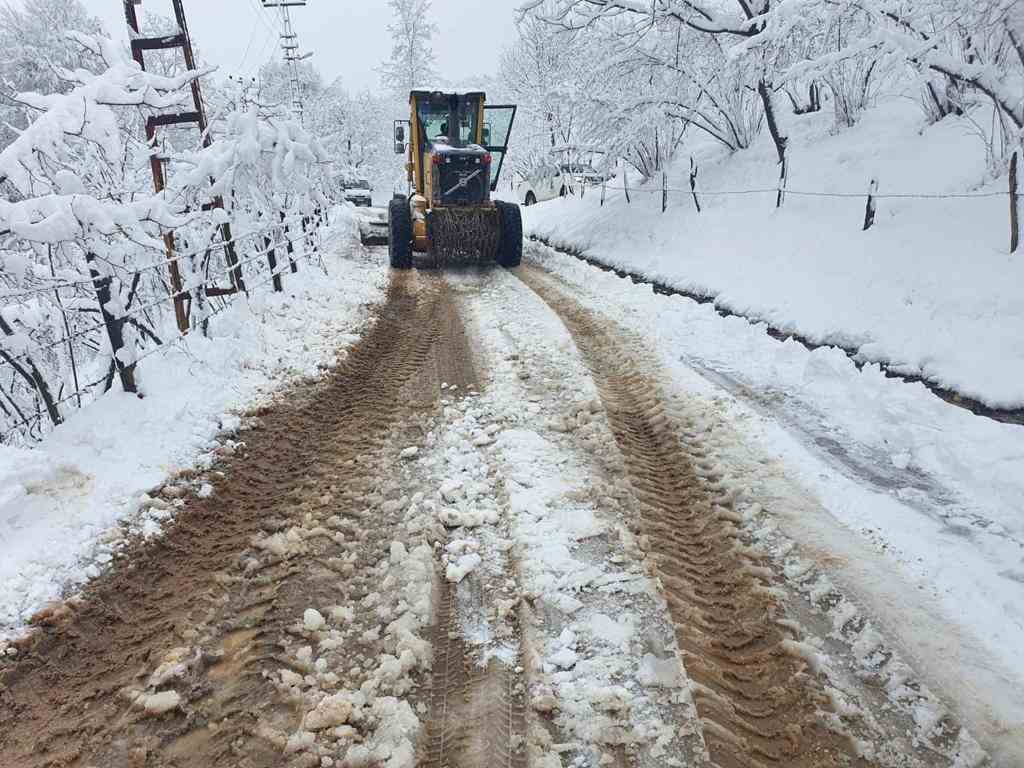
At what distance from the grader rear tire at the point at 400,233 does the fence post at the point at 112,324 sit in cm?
732

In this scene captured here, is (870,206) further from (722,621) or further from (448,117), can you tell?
(448,117)

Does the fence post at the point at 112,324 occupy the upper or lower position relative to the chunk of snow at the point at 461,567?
upper

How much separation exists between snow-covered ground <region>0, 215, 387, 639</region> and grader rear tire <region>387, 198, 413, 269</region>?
15.1 feet

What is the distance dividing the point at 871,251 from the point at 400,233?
25.7ft

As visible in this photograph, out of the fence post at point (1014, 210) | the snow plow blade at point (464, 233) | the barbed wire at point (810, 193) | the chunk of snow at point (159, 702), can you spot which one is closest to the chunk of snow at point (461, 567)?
the chunk of snow at point (159, 702)

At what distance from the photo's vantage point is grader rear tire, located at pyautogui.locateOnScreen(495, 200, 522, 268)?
38.1 ft

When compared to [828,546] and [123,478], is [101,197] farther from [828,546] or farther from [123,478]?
[828,546]

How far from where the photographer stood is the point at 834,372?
527cm

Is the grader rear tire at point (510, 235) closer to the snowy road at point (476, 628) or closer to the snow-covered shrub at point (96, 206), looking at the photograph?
the snow-covered shrub at point (96, 206)

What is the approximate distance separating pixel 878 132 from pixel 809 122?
A: 88.2 inches

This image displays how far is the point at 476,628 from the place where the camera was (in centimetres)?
258

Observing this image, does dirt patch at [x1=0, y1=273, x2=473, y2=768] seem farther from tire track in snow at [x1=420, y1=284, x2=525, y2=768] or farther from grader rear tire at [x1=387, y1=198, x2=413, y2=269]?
grader rear tire at [x1=387, y1=198, x2=413, y2=269]

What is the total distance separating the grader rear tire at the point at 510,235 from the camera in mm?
11625

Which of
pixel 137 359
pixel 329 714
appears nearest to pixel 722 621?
pixel 329 714
